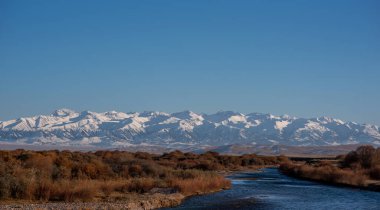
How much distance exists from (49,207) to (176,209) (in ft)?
24.3

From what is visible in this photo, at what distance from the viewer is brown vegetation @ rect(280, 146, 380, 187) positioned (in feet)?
180

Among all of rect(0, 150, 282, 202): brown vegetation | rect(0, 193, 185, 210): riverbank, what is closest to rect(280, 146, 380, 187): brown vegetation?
rect(0, 150, 282, 202): brown vegetation

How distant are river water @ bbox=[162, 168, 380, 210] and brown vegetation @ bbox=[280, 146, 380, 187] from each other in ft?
17.8

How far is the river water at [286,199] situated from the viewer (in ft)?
117

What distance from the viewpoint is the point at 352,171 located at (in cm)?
5866

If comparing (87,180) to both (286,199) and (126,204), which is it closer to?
(126,204)

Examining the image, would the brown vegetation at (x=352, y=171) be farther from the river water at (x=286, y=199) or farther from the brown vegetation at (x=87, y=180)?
the brown vegetation at (x=87, y=180)

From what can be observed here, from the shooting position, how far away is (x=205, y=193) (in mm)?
42938

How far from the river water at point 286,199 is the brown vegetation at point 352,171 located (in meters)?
5.41

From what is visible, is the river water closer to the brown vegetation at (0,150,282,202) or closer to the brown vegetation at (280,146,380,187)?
the brown vegetation at (0,150,282,202)

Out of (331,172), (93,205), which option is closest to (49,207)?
(93,205)

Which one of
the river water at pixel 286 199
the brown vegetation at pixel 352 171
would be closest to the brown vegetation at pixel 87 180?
the river water at pixel 286 199

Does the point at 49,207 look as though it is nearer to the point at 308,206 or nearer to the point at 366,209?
the point at 308,206

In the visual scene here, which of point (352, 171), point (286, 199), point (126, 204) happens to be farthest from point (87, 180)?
point (352, 171)
